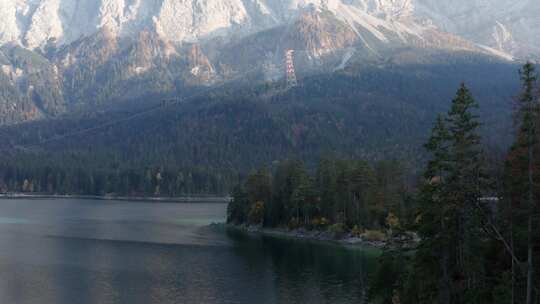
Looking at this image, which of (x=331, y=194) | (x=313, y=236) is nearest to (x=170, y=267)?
(x=313, y=236)

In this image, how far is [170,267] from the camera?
105 metres

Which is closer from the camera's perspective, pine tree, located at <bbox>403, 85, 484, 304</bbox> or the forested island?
the forested island

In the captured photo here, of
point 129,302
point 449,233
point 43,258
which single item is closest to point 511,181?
point 449,233

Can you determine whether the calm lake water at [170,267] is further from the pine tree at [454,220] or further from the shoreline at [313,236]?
the pine tree at [454,220]

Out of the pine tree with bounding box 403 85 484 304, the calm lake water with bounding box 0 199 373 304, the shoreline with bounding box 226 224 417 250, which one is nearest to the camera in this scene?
the pine tree with bounding box 403 85 484 304

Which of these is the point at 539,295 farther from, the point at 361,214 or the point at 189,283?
the point at 361,214

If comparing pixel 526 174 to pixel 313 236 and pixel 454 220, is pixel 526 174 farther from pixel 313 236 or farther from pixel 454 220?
pixel 313 236

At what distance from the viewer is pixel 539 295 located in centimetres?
4953

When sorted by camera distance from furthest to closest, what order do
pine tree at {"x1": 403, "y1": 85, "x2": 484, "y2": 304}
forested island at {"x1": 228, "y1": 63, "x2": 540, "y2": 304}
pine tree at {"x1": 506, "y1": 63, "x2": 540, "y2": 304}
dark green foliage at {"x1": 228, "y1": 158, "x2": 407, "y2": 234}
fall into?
dark green foliage at {"x1": 228, "y1": 158, "x2": 407, "y2": 234} < pine tree at {"x1": 403, "y1": 85, "x2": 484, "y2": 304} < forested island at {"x1": 228, "y1": 63, "x2": 540, "y2": 304} < pine tree at {"x1": 506, "y1": 63, "x2": 540, "y2": 304}

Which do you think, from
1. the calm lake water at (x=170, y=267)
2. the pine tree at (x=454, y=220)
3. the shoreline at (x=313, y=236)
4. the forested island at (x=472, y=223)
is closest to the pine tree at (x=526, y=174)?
the forested island at (x=472, y=223)

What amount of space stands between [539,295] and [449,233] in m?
7.74

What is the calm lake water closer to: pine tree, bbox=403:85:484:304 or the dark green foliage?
the dark green foliage

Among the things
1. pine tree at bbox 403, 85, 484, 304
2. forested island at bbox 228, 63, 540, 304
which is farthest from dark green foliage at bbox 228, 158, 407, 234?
pine tree at bbox 403, 85, 484, 304

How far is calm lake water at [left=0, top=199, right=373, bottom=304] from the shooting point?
8612 cm
